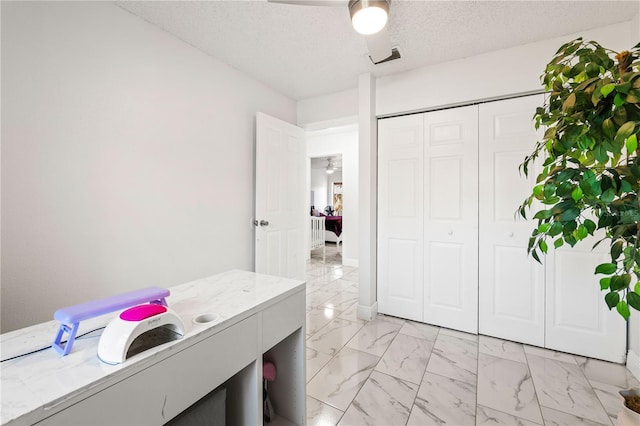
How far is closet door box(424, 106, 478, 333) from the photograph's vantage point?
250cm

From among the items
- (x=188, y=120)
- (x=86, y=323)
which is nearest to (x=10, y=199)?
(x=86, y=323)

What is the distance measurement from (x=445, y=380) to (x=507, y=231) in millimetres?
1354

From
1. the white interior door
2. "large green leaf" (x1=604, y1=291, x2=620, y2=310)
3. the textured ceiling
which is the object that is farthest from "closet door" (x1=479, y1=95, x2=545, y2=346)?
the white interior door

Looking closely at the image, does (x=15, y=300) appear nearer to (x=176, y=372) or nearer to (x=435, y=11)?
(x=176, y=372)

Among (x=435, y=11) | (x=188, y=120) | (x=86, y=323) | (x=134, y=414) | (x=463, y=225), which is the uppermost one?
(x=435, y=11)

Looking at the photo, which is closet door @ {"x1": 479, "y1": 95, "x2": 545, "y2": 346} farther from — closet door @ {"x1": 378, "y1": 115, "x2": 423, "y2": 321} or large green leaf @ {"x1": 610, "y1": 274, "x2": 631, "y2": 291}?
large green leaf @ {"x1": 610, "y1": 274, "x2": 631, "y2": 291}

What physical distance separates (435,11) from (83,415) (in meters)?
2.61

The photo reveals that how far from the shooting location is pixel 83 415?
623 mm

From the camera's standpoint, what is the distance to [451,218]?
2584 mm

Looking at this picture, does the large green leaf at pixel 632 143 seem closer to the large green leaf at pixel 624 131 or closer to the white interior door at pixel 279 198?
the large green leaf at pixel 624 131

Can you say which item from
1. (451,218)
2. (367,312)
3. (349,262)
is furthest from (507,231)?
(349,262)

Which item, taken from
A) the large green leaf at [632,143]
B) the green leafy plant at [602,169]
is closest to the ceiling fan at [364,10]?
the green leafy plant at [602,169]

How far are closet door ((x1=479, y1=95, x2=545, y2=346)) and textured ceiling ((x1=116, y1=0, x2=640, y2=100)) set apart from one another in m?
0.55

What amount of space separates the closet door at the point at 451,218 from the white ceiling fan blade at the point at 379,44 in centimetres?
90
